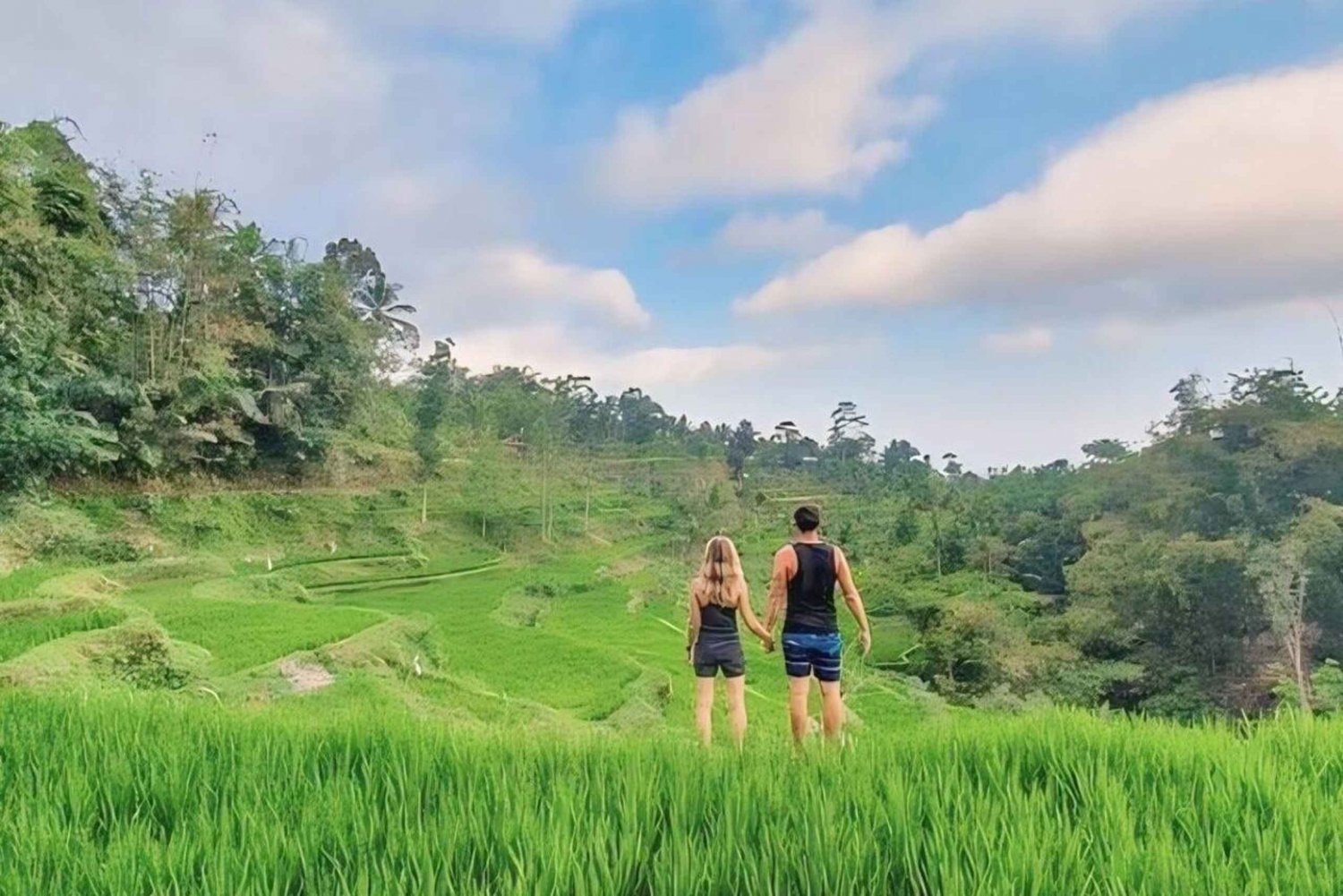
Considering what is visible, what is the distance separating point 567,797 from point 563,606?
1685 centimetres

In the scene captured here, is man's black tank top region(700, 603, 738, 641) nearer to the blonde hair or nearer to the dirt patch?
the blonde hair

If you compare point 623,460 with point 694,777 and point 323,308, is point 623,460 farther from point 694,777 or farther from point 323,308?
point 694,777

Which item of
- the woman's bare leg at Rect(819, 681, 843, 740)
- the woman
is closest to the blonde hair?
the woman

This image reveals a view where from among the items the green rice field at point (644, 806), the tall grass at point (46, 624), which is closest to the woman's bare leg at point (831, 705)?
the green rice field at point (644, 806)

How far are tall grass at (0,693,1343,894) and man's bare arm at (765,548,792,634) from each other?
1.21 metres

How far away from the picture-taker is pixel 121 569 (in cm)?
1417

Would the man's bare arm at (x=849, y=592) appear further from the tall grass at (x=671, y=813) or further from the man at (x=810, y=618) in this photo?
the tall grass at (x=671, y=813)

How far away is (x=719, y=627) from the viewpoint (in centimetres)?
415

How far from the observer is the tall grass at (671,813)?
151cm

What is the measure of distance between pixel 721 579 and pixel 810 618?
0.50 metres

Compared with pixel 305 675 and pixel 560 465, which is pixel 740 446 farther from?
pixel 305 675

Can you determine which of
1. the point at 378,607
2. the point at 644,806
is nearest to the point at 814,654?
the point at 644,806

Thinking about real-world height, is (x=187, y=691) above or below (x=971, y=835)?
below

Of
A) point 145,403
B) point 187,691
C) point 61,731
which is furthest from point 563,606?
point 61,731
